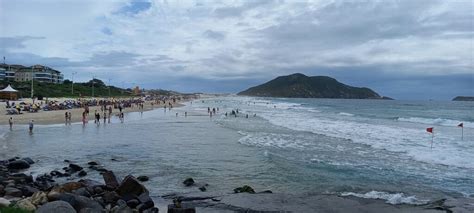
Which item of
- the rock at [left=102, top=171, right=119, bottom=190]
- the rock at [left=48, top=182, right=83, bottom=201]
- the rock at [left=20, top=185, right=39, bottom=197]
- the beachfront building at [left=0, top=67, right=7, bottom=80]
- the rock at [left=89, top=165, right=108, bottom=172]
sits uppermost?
the beachfront building at [left=0, top=67, right=7, bottom=80]

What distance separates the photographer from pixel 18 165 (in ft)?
56.2

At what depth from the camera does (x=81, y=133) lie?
104ft

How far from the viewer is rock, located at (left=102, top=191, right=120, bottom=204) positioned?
36.5 feet

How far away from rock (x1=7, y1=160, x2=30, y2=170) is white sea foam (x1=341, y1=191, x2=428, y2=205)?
12.2 metres

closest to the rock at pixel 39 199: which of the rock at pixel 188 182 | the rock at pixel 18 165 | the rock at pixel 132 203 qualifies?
the rock at pixel 132 203

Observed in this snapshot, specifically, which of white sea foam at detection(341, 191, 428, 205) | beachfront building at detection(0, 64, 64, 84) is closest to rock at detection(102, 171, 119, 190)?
white sea foam at detection(341, 191, 428, 205)

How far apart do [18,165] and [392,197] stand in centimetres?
1377

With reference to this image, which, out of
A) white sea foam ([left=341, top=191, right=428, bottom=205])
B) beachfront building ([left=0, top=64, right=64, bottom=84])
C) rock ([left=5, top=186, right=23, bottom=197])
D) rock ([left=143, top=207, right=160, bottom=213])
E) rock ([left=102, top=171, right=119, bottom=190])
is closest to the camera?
rock ([left=143, top=207, right=160, bottom=213])

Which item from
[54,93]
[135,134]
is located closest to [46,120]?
[135,134]

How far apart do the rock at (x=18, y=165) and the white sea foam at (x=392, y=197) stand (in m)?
12.2

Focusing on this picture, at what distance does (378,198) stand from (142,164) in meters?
9.95

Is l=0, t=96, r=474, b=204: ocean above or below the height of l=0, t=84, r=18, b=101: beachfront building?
below

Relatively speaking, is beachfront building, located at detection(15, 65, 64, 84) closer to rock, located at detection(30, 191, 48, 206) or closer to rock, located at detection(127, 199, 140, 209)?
rock, located at detection(127, 199, 140, 209)

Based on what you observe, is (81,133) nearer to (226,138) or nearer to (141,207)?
(226,138)
